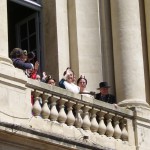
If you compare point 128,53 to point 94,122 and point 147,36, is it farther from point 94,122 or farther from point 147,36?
point 94,122

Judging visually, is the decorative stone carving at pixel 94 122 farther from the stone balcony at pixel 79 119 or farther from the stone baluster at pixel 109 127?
the stone baluster at pixel 109 127

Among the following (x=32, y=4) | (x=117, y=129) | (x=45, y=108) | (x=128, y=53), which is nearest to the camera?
(x=45, y=108)

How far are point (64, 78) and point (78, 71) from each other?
2648 mm

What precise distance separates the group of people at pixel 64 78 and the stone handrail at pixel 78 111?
0.37 meters

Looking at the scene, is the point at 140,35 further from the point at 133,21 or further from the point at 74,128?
the point at 74,128

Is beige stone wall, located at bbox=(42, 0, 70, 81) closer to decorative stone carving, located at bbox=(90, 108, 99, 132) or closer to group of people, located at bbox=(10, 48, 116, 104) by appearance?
group of people, located at bbox=(10, 48, 116, 104)

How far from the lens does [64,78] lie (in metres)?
19.8

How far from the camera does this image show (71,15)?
22984 mm

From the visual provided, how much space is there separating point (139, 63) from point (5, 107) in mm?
5368

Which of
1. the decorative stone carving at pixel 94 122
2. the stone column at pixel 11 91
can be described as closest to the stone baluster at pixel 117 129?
the decorative stone carving at pixel 94 122

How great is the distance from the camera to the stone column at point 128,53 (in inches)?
854

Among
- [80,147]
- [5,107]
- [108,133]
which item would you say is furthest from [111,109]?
[5,107]

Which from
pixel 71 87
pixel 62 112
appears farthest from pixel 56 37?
pixel 62 112

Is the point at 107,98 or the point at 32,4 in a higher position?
the point at 32,4
